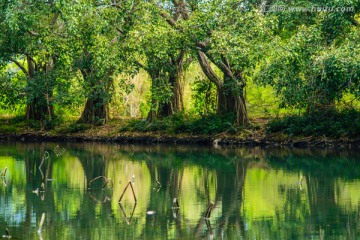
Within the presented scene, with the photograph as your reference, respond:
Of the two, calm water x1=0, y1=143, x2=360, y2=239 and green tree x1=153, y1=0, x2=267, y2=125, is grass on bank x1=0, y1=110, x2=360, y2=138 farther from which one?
calm water x1=0, y1=143, x2=360, y2=239

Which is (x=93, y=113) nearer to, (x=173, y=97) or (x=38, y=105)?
(x=38, y=105)

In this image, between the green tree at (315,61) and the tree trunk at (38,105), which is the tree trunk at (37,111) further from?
the green tree at (315,61)

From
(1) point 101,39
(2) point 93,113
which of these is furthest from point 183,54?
(2) point 93,113

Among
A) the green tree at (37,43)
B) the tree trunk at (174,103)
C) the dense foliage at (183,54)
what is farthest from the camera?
the tree trunk at (174,103)

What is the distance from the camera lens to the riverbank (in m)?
34.4

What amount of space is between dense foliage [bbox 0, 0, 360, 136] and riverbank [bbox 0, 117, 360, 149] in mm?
416

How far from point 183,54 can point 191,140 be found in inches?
179

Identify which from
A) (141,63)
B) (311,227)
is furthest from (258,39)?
(311,227)

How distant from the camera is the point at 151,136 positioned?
39.2 meters

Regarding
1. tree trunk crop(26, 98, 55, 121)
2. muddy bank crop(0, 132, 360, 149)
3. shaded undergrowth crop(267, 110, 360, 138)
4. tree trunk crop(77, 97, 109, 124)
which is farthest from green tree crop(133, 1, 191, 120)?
tree trunk crop(26, 98, 55, 121)

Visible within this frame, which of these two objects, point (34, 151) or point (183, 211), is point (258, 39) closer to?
point (34, 151)

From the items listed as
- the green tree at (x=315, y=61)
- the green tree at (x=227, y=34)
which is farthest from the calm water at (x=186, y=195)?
the green tree at (x=227, y=34)

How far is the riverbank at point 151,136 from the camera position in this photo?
113 feet

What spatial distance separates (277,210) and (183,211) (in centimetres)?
203
